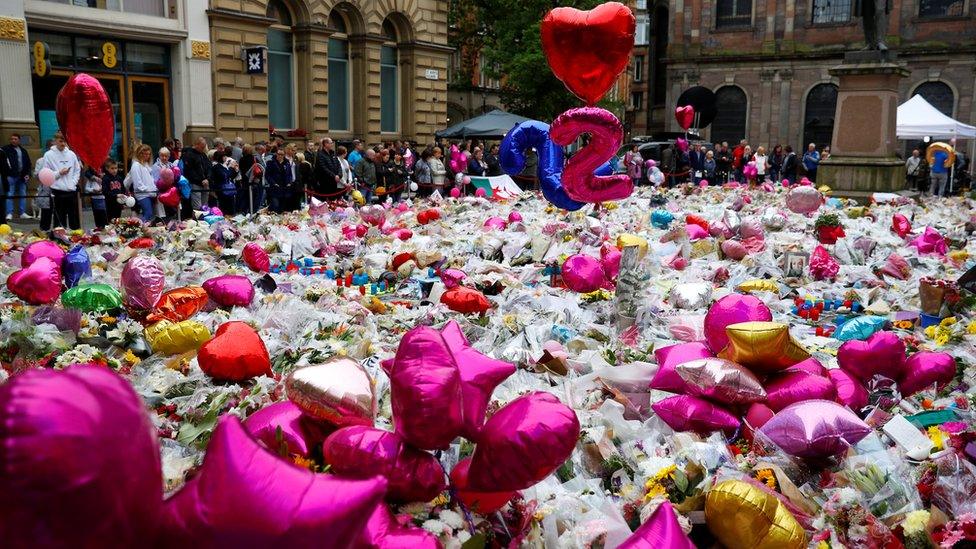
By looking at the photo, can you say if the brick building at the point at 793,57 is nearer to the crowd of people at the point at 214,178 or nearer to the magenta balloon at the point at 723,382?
the crowd of people at the point at 214,178

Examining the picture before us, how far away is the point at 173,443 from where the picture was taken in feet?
9.40

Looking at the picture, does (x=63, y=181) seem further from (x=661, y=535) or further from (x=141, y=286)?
(x=661, y=535)

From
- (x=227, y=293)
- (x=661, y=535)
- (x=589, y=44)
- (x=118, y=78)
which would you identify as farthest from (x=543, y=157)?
(x=118, y=78)

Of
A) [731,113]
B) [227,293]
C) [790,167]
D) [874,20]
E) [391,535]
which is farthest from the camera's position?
[731,113]

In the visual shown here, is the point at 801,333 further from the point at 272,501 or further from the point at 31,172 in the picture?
the point at 31,172

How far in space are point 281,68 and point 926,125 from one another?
16653 millimetres

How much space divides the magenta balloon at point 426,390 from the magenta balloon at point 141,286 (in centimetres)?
296

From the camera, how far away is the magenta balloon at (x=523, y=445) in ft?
6.98

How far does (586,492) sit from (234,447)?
148cm

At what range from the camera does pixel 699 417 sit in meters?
3.00

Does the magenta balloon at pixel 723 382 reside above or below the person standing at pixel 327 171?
below

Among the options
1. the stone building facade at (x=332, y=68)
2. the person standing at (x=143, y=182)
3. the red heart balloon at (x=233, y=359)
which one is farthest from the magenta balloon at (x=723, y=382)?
the stone building facade at (x=332, y=68)

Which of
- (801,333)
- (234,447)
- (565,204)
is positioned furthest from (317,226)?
(234,447)

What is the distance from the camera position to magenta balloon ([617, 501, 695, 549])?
1.96 metres
